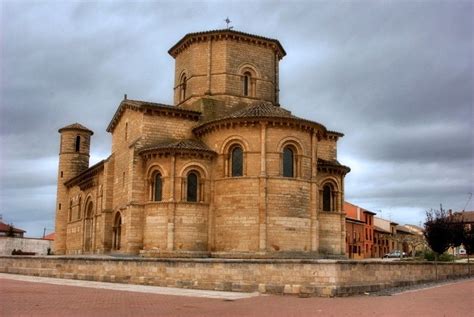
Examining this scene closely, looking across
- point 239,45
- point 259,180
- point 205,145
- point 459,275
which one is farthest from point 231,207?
point 459,275

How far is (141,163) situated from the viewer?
1101 inches

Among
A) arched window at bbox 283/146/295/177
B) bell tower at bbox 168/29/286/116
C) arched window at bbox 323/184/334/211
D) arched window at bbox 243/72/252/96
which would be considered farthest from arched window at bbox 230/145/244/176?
arched window at bbox 323/184/334/211

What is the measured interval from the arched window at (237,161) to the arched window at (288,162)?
2.23 metres

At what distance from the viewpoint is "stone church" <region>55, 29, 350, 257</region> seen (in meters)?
26.2

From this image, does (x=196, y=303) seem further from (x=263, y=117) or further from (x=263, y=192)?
(x=263, y=117)

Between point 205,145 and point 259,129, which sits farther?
point 205,145

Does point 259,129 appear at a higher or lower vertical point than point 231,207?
higher

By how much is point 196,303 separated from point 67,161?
1313 inches

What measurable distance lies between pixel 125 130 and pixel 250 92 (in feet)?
26.3

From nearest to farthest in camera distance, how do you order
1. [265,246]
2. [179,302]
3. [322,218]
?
[179,302], [265,246], [322,218]

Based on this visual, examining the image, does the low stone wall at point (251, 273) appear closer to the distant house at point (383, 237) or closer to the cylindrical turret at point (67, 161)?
the cylindrical turret at point (67, 161)

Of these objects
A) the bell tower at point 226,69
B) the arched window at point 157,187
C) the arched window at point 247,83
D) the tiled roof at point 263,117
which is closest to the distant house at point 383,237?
the bell tower at point 226,69

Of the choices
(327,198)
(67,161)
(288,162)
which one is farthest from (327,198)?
(67,161)

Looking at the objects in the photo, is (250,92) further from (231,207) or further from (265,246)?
(265,246)
